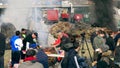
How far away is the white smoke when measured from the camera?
28875 mm

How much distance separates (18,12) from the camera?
30594 mm

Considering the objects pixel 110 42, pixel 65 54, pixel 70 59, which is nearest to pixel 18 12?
pixel 110 42

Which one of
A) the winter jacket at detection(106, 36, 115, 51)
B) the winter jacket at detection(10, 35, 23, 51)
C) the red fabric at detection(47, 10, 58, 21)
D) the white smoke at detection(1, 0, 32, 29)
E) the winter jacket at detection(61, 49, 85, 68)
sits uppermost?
the winter jacket at detection(61, 49, 85, 68)

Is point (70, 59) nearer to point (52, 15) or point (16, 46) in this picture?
point (16, 46)

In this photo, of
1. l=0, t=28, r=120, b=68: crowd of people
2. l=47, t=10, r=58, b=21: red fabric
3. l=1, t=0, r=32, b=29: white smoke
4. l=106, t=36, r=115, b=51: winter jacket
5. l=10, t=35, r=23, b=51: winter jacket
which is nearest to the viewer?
l=0, t=28, r=120, b=68: crowd of people

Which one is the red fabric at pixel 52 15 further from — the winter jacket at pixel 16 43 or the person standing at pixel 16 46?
the winter jacket at pixel 16 43

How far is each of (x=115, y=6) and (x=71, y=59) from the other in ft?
94.4

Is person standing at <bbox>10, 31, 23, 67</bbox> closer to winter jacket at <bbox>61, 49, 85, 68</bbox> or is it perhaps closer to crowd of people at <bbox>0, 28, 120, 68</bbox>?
crowd of people at <bbox>0, 28, 120, 68</bbox>

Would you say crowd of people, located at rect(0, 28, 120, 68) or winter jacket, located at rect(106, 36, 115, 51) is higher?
crowd of people, located at rect(0, 28, 120, 68)

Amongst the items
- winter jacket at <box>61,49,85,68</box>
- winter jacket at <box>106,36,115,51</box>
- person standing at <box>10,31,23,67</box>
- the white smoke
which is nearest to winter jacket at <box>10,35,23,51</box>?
person standing at <box>10,31,23,67</box>

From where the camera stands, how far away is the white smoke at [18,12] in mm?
28875

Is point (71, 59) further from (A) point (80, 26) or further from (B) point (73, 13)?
(B) point (73, 13)

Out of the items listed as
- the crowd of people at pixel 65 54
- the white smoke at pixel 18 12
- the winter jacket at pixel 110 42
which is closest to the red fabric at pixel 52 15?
the white smoke at pixel 18 12

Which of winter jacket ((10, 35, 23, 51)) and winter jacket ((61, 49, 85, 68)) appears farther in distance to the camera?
winter jacket ((10, 35, 23, 51))
